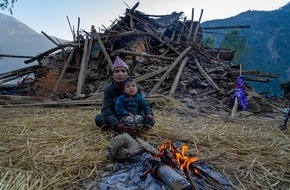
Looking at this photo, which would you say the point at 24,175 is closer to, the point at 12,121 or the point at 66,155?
the point at 66,155

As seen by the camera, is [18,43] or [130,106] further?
[18,43]

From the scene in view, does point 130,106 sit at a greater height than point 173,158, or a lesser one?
greater

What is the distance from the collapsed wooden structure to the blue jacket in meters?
3.03

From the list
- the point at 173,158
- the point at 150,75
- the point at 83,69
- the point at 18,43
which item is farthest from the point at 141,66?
the point at 18,43

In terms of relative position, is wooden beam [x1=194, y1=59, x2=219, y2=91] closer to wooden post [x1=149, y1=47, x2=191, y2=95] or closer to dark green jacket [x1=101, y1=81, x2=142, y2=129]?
wooden post [x1=149, y1=47, x2=191, y2=95]

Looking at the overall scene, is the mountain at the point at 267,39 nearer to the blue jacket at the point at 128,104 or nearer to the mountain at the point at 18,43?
the blue jacket at the point at 128,104

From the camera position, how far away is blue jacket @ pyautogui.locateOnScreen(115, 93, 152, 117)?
3648 millimetres

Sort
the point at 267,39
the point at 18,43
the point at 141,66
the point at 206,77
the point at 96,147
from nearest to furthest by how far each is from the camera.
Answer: the point at 96,147 < the point at 206,77 < the point at 141,66 < the point at 267,39 < the point at 18,43

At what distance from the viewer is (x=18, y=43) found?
14050 cm

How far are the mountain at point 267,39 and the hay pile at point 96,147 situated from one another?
3666 centimetres

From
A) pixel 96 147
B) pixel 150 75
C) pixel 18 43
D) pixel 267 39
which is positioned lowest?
pixel 96 147

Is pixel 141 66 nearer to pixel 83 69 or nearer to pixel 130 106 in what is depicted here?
pixel 83 69

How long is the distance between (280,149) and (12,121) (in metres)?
4.16

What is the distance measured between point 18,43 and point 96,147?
511 feet
